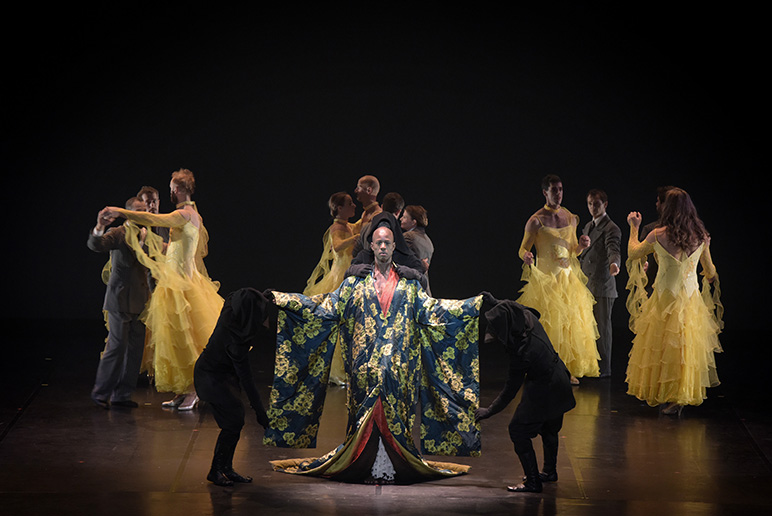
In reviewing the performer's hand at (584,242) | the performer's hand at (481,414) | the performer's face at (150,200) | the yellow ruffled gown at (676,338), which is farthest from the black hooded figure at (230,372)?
the performer's hand at (584,242)

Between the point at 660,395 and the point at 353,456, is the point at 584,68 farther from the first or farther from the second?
the point at 353,456

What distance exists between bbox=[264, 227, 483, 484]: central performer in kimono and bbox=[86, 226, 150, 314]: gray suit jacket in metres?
1.83

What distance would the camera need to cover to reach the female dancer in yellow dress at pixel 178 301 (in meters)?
5.93

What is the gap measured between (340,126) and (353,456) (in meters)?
5.33

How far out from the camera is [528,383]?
4.43m

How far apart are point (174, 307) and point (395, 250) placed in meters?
1.97

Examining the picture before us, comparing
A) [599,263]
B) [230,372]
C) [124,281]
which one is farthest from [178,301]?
[599,263]

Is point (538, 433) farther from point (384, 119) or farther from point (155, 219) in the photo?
point (384, 119)

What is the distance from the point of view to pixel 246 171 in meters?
9.32

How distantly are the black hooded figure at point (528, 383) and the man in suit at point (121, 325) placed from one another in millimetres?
2611

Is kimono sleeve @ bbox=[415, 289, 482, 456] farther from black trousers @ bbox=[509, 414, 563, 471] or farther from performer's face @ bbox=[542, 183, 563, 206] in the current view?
performer's face @ bbox=[542, 183, 563, 206]

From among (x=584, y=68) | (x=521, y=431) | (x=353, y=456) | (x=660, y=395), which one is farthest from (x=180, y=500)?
(x=584, y=68)

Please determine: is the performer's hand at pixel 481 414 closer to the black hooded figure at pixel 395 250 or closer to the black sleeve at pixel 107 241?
the black hooded figure at pixel 395 250

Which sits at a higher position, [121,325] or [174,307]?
[174,307]
